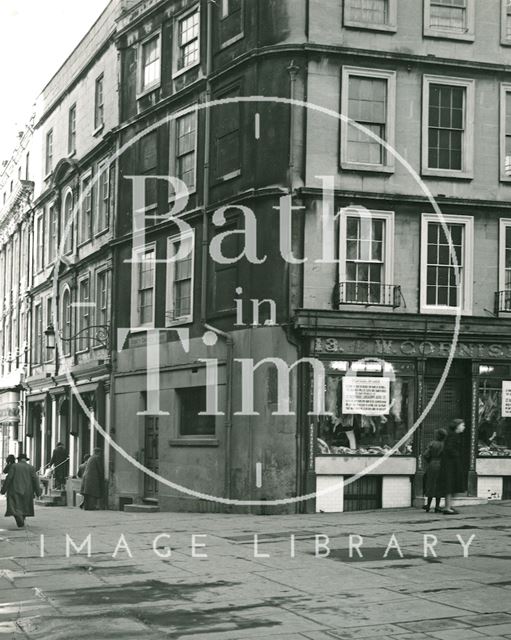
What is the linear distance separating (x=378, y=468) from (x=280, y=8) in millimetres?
10631

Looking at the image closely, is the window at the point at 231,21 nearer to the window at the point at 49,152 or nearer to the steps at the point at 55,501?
the window at the point at 49,152

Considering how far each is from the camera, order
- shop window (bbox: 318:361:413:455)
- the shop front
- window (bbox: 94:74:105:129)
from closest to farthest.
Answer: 1. the shop front
2. shop window (bbox: 318:361:413:455)
3. window (bbox: 94:74:105:129)

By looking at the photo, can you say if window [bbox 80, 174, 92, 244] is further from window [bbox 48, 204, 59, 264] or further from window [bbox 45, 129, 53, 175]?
window [bbox 45, 129, 53, 175]

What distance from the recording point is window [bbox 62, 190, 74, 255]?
37750mm

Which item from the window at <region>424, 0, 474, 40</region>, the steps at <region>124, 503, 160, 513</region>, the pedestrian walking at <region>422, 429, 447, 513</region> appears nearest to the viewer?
the pedestrian walking at <region>422, 429, 447, 513</region>

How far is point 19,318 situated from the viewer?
47094 millimetres

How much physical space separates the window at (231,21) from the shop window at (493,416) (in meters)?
9.91

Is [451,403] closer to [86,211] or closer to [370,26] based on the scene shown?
[370,26]

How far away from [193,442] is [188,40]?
1062 cm

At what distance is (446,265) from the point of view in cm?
2442

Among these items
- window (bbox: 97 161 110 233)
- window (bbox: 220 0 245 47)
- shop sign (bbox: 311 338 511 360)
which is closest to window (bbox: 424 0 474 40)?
window (bbox: 220 0 245 47)

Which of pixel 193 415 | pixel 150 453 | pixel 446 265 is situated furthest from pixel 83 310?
pixel 446 265

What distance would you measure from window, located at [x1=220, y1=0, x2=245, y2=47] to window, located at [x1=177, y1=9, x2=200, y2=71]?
55.0 inches

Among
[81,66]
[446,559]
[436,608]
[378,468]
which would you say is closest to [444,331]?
[378,468]
